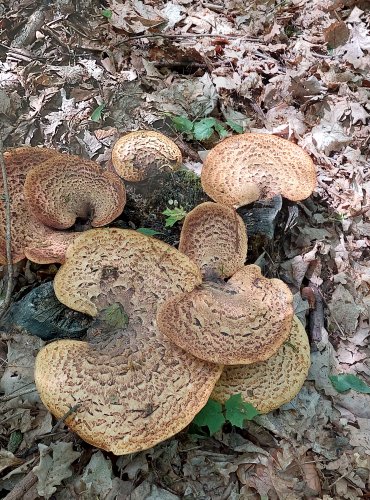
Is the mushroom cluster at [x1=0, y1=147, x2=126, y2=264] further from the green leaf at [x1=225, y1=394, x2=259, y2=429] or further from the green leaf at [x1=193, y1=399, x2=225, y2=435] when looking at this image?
the green leaf at [x1=225, y1=394, x2=259, y2=429]

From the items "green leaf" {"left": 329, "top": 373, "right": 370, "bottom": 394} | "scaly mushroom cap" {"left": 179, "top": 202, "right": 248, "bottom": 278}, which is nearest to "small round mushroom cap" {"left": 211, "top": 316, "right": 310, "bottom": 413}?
"green leaf" {"left": 329, "top": 373, "right": 370, "bottom": 394}

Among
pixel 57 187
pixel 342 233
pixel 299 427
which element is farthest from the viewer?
pixel 342 233

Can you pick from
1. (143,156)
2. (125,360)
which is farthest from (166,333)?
(143,156)

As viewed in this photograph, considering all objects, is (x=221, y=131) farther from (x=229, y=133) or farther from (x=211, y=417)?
(x=211, y=417)

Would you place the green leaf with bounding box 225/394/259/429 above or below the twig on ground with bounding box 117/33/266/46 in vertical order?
below

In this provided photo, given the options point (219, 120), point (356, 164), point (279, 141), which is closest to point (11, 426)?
point (279, 141)

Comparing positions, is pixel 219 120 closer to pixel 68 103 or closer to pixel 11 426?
pixel 68 103
